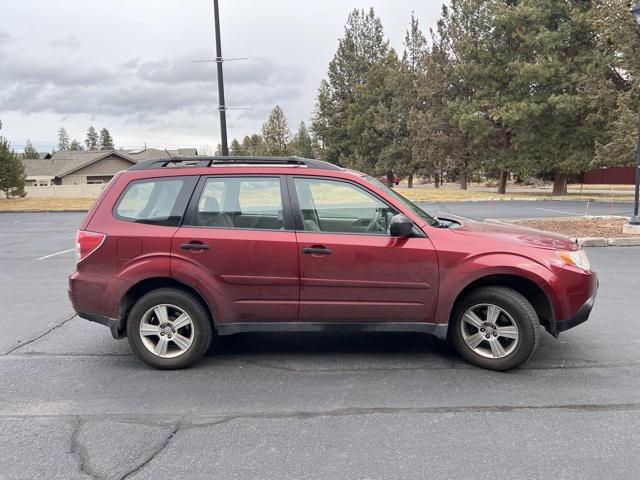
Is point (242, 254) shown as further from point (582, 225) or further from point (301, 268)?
point (582, 225)

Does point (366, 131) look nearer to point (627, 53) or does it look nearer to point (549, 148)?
point (549, 148)

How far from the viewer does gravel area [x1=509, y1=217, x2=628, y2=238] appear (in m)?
12.2

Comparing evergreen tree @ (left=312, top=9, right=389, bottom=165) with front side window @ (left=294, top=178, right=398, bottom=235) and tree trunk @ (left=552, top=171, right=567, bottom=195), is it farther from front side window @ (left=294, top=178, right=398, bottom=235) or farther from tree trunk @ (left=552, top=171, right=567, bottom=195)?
front side window @ (left=294, top=178, right=398, bottom=235)

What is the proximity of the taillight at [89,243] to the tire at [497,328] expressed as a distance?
323 centimetres

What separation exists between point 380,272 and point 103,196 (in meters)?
2.67

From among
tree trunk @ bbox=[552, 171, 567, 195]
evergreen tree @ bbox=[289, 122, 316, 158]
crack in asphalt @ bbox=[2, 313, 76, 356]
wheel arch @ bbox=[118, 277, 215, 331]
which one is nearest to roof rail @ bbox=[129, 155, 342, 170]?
wheel arch @ bbox=[118, 277, 215, 331]

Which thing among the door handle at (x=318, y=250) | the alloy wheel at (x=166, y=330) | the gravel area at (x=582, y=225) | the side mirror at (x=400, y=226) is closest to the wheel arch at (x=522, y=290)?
the side mirror at (x=400, y=226)

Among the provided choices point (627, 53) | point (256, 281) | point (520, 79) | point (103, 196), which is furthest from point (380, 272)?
point (520, 79)

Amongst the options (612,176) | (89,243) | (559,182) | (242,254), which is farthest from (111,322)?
(612,176)

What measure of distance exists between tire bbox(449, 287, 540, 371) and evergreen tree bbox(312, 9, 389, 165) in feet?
155

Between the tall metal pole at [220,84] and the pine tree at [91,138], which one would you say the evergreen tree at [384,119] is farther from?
the pine tree at [91,138]

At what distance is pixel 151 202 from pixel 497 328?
3.29 meters

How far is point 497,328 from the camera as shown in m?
4.18

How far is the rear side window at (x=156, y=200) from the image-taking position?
4.36 metres
